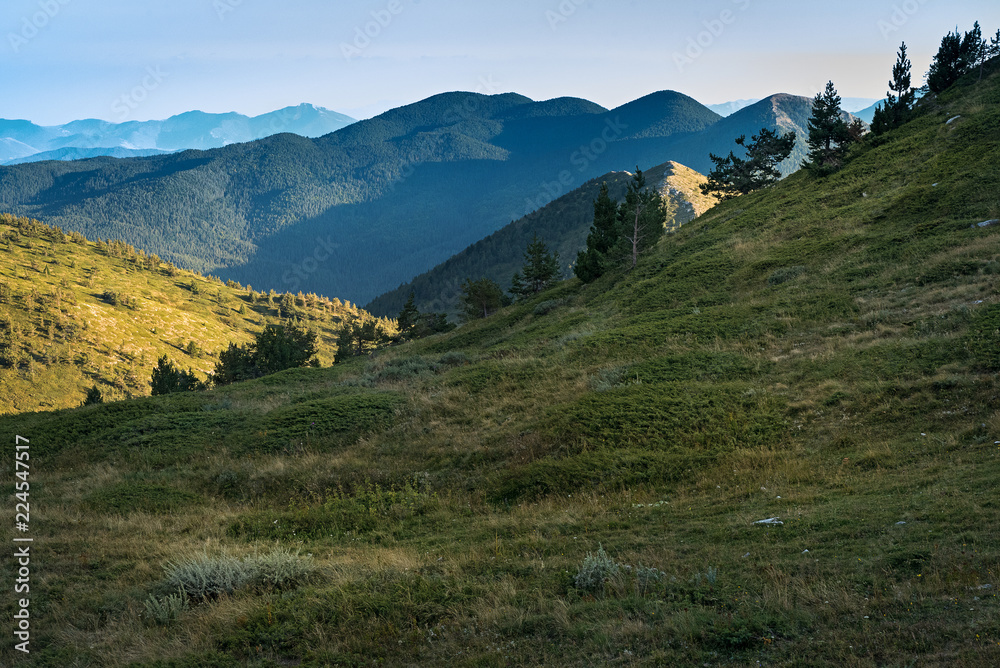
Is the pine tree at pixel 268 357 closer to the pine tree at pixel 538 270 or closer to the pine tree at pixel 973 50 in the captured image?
the pine tree at pixel 538 270

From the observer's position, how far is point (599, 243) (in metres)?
53.7

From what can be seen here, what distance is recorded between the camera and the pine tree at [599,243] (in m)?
50.9

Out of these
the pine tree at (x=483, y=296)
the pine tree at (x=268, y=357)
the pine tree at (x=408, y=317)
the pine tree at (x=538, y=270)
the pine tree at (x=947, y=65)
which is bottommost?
the pine tree at (x=268, y=357)

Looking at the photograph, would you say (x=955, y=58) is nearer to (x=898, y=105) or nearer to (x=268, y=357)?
(x=898, y=105)

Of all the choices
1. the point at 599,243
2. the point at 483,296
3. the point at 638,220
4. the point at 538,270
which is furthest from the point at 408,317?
the point at 638,220

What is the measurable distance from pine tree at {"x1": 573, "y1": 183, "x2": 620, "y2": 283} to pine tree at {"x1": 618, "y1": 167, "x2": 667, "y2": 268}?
1.27m

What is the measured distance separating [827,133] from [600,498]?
167ft

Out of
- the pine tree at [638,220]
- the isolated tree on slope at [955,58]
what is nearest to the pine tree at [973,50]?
the isolated tree on slope at [955,58]

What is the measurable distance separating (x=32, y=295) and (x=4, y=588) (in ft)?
813

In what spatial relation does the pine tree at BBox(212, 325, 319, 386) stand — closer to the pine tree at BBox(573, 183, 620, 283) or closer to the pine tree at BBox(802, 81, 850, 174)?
the pine tree at BBox(573, 183, 620, 283)

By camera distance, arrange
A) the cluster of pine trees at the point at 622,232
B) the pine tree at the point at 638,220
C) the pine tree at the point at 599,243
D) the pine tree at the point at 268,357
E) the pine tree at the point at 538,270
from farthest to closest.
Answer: the pine tree at the point at 538,270 < the pine tree at the point at 268,357 < the pine tree at the point at 599,243 < the cluster of pine trees at the point at 622,232 < the pine tree at the point at 638,220

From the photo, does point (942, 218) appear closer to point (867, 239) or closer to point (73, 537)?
point (867, 239)

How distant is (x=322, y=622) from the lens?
6.96 m

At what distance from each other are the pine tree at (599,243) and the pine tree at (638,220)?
127cm
